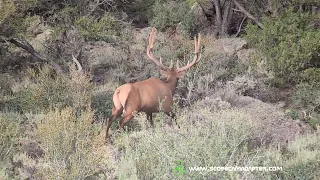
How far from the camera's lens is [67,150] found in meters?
6.41

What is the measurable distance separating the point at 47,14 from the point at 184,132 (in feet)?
22.9

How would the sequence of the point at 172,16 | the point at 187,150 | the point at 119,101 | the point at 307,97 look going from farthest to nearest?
the point at 172,16 < the point at 307,97 < the point at 119,101 < the point at 187,150

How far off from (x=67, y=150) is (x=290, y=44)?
6.64 m

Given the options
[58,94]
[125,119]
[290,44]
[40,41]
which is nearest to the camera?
[125,119]

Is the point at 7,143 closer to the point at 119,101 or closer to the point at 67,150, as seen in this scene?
the point at 67,150

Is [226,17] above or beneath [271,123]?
above

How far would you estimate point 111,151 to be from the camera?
23.2 feet

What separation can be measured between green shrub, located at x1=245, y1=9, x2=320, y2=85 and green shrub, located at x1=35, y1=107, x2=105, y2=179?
19.6 ft

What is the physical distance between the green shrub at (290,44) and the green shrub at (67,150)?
19.6ft

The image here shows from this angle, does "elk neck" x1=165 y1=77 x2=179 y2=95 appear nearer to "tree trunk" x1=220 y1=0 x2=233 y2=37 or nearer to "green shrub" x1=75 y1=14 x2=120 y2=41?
"green shrub" x1=75 y1=14 x2=120 y2=41

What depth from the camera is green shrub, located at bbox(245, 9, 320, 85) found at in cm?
1102

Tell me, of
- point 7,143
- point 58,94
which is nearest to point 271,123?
point 58,94

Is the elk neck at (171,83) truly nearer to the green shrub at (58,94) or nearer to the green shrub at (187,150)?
the green shrub at (58,94)

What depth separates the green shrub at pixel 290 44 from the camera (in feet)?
36.1
